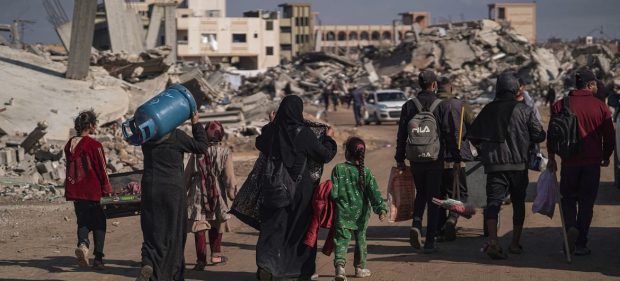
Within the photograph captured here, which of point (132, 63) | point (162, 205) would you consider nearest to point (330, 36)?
point (132, 63)

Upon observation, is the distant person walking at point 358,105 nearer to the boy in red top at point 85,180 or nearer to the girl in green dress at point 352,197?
the boy in red top at point 85,180

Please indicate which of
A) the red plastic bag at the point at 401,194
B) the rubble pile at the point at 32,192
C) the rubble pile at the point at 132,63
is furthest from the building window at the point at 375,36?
the red plastic bag at the point at 401,194

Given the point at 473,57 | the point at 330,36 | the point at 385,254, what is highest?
the point at 385,254

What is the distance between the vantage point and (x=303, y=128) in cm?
847

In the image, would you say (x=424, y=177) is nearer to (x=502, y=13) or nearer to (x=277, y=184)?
(x=277, y=184)

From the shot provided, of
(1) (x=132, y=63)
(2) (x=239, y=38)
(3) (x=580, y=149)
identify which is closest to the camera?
(3) (x=580, y=149)

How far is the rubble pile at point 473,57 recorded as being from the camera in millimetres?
55969

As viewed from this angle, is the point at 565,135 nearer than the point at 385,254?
Yes

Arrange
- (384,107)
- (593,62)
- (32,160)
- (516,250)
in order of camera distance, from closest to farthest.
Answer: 1. (516,250)
2. (32,160)
3. (384,107)
4. (593,62)

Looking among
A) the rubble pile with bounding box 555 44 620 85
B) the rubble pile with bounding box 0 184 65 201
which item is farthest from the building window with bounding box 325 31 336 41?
the rubble pile with bounding box 0 184 65 201

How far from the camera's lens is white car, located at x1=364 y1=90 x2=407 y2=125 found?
38781mm

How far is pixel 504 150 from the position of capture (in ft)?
30.7

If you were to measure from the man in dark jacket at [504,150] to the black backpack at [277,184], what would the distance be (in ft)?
6.75

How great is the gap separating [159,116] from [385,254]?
3.35 m
